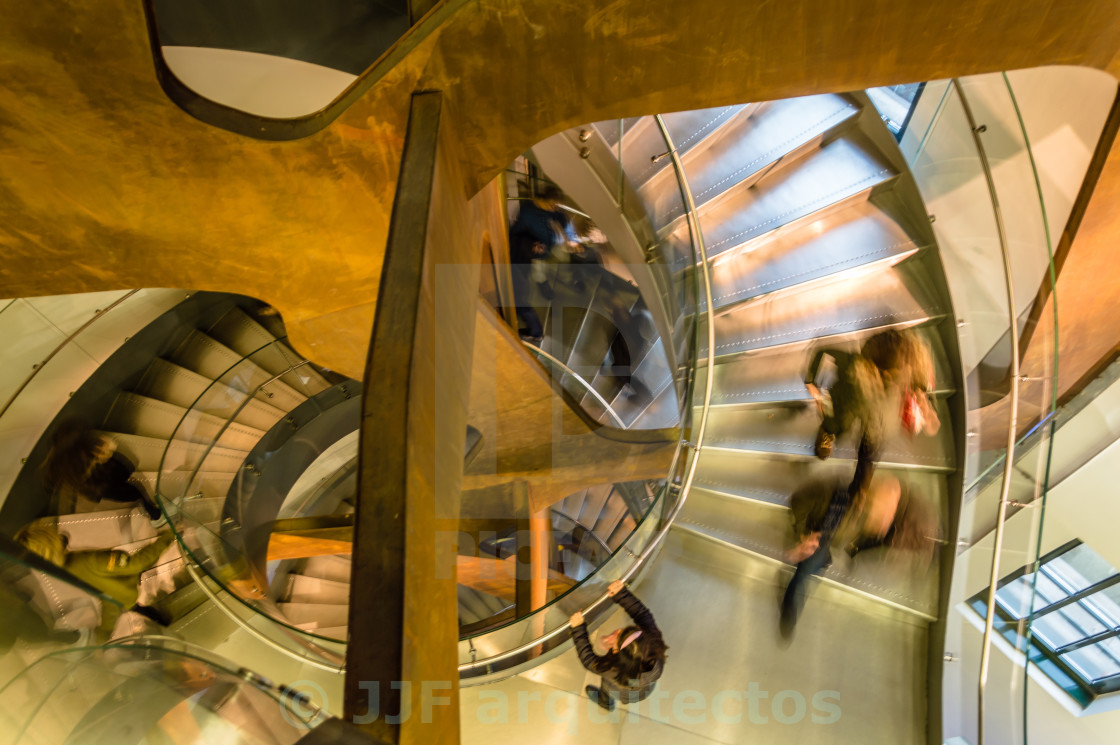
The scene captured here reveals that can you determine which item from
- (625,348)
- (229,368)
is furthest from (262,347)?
(625,348)

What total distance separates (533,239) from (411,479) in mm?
6084

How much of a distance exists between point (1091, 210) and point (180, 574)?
5.55 metres

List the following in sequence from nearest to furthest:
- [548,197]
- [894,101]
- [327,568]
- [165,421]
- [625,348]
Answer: [894,101] < [165,421] < [548,197] < [327,568] < [625,348]

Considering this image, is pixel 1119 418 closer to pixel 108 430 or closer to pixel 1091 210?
pixel 1091 210

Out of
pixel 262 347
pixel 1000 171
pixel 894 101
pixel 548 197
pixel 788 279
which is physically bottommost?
pixel 262 347

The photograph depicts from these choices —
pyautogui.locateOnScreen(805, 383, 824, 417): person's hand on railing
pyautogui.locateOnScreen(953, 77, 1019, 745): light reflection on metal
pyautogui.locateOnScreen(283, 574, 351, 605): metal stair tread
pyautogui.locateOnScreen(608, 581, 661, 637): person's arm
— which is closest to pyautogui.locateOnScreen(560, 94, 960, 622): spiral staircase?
pyautogui.locateOnScreen(805, 383, 824, 417): person's hand on railing

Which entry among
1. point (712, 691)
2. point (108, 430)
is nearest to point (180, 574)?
point (108, 430)

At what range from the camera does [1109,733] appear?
4.25m

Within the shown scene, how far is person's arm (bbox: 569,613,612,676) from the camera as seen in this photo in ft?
10.1

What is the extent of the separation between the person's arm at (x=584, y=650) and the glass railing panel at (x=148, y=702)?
210 centimetres

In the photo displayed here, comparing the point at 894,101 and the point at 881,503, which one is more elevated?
the point at 894,101

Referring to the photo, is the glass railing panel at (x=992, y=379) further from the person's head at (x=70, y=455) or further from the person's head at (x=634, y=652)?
the person's head at (x=70, y=455)

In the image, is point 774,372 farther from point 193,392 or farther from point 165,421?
point 165,421

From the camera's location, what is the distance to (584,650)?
312 cm
